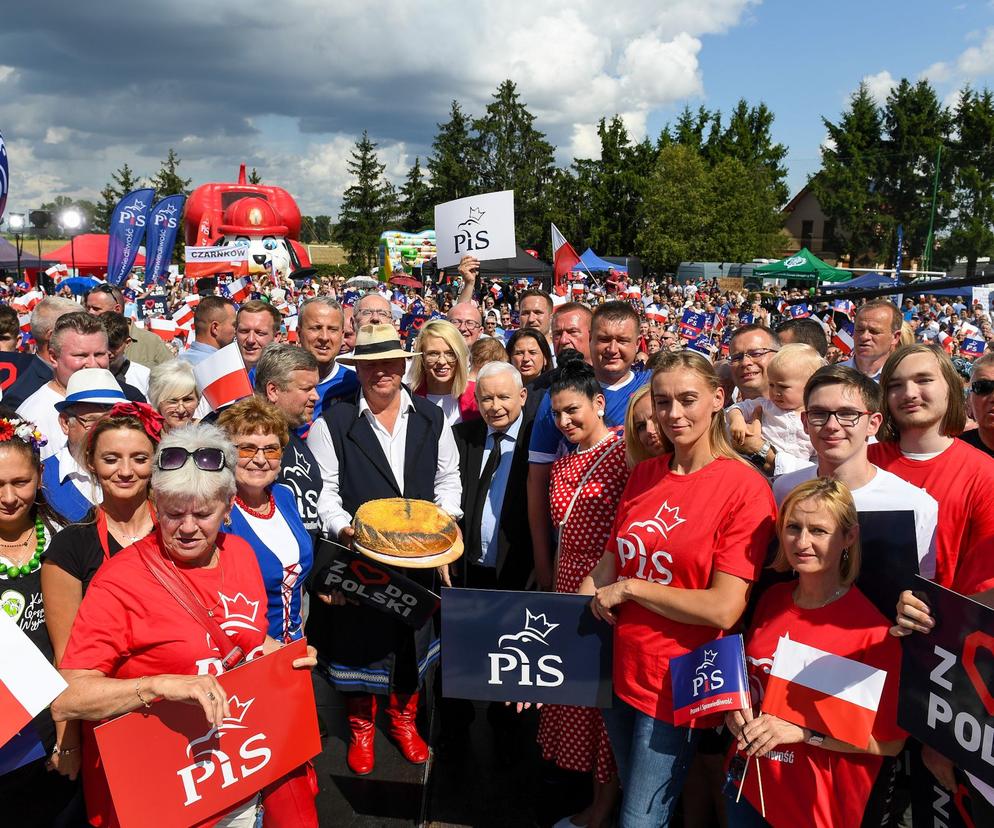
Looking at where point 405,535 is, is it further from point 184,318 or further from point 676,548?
point 184,318

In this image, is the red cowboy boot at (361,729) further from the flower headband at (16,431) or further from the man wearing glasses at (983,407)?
the man wearing glasses at (983,407)

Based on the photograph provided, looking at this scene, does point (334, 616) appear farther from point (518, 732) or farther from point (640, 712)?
point (640, 712)

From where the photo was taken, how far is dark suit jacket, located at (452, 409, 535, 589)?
156 inches

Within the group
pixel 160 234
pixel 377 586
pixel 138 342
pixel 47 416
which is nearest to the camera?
pixel 377 586

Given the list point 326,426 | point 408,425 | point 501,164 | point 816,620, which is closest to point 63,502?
point 326,426

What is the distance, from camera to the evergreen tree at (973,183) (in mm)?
46094

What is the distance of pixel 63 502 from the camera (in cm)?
330

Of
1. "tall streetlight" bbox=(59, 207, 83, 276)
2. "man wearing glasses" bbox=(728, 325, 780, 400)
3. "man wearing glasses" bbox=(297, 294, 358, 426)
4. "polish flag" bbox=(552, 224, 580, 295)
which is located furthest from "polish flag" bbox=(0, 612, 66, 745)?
"tall streetlight" bbox=(59, 207, 83, 276)

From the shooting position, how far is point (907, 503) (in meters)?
2.64

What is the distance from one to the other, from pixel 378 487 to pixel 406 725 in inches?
52.9

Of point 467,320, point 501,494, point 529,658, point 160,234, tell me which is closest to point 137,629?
point 529,658

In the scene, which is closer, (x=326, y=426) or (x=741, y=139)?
(x=326, y=426)

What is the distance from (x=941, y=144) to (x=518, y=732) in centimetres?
5522

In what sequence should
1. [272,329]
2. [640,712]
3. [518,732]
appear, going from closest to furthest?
1. [640,712]
2. [518,732]
3. [272,329]
